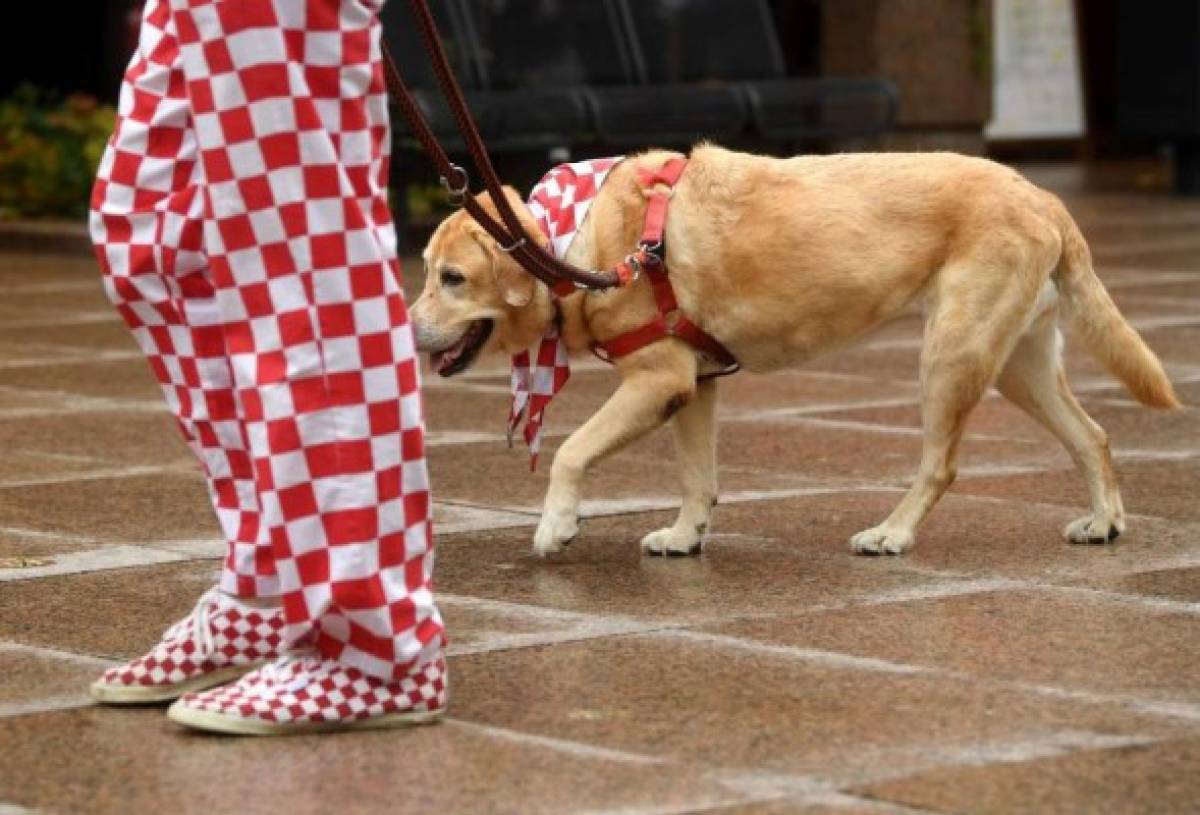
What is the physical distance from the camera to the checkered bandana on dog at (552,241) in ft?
21.9

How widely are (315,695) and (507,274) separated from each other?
2.07 metres

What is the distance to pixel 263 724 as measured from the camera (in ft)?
15.5

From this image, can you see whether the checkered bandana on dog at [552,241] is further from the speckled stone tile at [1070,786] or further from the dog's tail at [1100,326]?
the speckled stone tile at [1070,786]

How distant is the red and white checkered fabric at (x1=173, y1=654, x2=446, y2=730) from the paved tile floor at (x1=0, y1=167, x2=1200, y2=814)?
0.18 feet

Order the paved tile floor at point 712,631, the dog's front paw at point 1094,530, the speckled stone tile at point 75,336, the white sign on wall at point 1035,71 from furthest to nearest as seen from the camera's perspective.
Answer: the white sign on wall at point 1035,71, the speckled stone tile at point 75,336, the dog's front paw at point 1094,530, the paved tile floor at point 712,631

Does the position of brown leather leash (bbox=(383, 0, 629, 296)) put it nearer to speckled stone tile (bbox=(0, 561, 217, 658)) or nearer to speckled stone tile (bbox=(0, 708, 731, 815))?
speckled stone tile (bbox=(0, 561, 217, 658))

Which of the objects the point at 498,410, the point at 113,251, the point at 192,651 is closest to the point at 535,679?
the point at 192,651

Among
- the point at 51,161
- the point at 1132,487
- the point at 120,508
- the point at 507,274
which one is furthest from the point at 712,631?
the point at 51,161

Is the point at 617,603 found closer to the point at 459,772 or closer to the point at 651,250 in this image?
the point at 651,250

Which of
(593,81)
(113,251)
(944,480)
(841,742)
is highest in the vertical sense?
(113,251)

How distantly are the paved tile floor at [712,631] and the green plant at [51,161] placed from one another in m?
8.79

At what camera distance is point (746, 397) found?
9977 mm

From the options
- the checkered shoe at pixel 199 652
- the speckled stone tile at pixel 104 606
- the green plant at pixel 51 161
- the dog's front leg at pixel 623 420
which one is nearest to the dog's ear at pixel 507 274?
the dog's front leg at pixel 623 420

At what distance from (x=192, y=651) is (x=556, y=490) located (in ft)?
5.70
